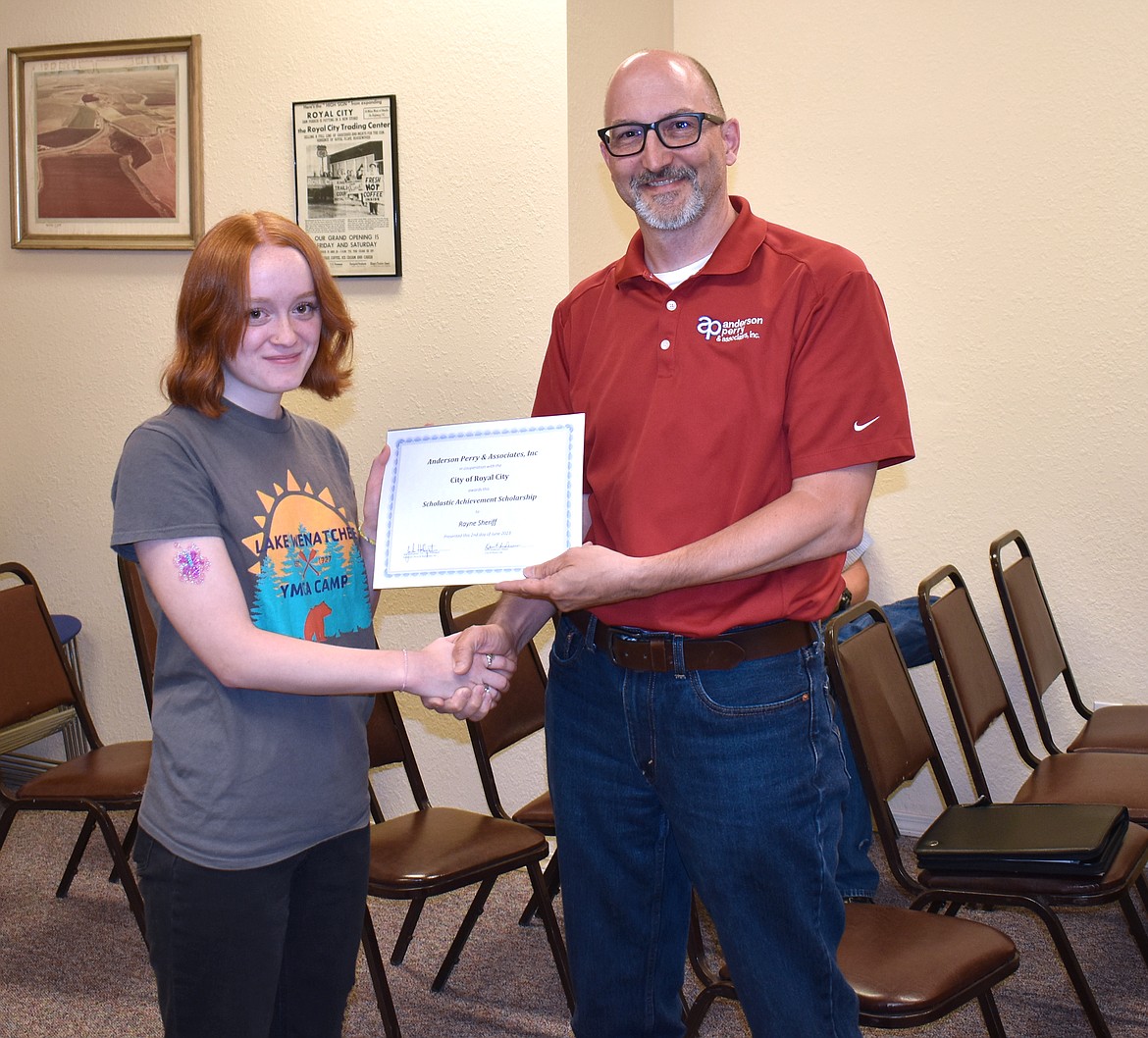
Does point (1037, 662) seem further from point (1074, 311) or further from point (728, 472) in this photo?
point (728, 472)

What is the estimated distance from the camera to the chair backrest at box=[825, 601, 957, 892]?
244cm

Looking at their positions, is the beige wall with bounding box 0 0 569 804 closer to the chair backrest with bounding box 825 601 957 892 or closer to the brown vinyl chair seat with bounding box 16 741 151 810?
the brown vinyl chair seat with bounding box 16 741 151 810

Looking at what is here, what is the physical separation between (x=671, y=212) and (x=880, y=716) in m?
1.21

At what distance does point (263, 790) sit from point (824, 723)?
2.73ft

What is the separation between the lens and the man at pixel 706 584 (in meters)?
1.78

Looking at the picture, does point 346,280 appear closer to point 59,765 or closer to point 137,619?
point 137,619

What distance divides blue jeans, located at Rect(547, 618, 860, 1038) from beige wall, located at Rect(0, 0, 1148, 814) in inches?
79.9

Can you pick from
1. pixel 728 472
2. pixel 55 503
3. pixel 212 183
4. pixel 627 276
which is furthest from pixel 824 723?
pixel 55 503

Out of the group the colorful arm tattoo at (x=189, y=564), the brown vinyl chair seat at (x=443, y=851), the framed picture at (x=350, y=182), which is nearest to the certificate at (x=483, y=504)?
the colorful arm tattoo at (x=189, y=564)

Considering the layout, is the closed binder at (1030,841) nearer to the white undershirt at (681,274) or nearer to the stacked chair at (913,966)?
the stacked chair at (913,966)

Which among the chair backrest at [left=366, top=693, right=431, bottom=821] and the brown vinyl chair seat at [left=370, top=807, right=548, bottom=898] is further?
the chair backrest at [left=366, top=693, right=431, bottom=821]

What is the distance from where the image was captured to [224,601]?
1688mm

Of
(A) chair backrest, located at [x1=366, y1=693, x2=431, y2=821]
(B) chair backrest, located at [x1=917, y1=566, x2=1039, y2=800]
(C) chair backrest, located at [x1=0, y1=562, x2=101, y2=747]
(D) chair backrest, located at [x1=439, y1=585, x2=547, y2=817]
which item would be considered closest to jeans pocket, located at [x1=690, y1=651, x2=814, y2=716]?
(B) chair backrest, located at [x1=917, y1=566, x2=1039, y2=800]

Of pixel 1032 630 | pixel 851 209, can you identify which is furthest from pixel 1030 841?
pixel 851 209
